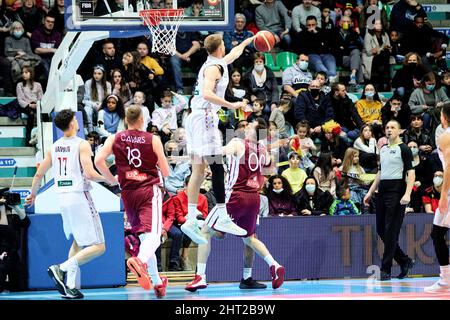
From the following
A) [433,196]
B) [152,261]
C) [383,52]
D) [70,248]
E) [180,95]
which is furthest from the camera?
[383,52]

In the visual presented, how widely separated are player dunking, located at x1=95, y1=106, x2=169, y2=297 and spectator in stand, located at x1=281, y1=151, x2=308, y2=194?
5201 mm

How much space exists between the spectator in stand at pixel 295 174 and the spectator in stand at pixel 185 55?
3338 mm

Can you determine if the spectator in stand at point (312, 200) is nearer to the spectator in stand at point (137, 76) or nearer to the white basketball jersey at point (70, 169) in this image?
the spectator in stand at point (137, 76)

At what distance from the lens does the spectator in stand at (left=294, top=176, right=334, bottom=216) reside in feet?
53.8

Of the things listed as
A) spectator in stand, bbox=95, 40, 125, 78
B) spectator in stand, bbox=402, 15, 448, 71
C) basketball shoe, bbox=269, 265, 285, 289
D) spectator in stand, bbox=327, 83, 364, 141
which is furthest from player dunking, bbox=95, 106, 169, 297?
spectator in stand, bbox=402, 15, 448, 71

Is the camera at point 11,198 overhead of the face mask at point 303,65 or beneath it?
beneath

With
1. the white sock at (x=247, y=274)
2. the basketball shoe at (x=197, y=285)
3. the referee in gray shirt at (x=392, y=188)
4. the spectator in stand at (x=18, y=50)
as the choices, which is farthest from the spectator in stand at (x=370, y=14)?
the basketball shoe at (x=197, y=285)

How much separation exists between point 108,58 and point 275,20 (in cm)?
Answer: 406

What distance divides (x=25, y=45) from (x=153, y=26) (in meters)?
6.40

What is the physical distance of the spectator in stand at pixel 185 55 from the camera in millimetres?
20078

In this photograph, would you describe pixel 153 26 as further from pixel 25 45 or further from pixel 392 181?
pixel 25 45

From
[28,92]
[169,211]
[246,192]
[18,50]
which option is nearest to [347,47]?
[18,50]
